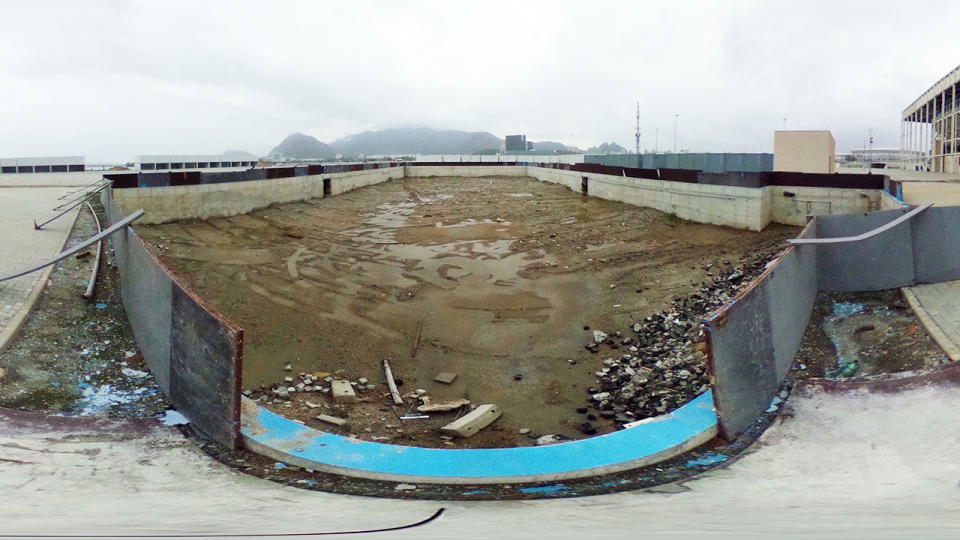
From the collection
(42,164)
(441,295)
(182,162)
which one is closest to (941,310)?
(441,295)

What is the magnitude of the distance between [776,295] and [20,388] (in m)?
9.37

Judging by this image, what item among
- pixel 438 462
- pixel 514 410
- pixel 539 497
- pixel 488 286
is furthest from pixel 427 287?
pixel 539 497

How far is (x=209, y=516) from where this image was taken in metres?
4.18

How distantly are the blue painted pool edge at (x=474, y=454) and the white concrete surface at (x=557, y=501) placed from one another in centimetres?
56

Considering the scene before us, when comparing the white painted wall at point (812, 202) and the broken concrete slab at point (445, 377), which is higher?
the white painted wall at point (812, 202)

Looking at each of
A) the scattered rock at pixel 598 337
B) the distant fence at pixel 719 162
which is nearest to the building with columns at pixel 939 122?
the distant fence at pixel 719 162

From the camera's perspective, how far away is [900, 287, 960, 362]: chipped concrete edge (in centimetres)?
691

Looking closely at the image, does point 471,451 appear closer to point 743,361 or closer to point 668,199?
point 743,361

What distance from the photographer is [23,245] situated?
40.1 feet

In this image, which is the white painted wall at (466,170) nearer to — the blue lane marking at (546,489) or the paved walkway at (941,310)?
the paved walkway at (941,310)

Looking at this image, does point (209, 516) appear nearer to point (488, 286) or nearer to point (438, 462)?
point (438, 462)

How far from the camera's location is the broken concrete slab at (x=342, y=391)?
8008 millimetres

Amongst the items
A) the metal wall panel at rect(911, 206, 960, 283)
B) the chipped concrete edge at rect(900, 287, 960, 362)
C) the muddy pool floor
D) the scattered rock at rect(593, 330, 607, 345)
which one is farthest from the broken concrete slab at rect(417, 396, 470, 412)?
the metal wall panel at rect(911, 206, 960, 283)

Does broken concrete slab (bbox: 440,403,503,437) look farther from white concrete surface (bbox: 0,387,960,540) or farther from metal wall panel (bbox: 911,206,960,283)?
metal wall panel (bbox: 911,206,960,283)
